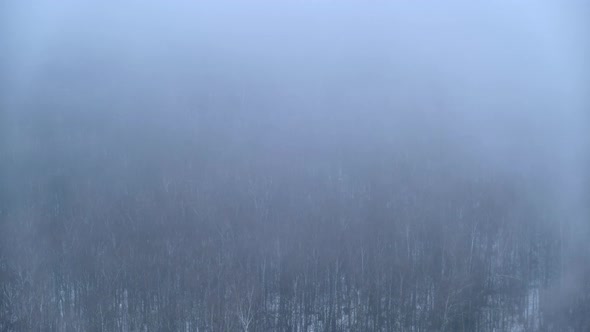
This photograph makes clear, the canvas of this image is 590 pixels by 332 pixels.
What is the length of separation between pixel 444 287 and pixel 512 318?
131 cm

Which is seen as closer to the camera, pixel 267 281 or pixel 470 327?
pixel 470 327

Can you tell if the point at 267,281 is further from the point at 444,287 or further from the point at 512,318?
the point at 512,318

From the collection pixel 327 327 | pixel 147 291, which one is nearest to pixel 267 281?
pixel 327 327

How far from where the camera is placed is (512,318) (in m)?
12.2

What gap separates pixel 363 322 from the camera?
12.3 meters

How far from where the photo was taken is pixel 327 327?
1232 cm

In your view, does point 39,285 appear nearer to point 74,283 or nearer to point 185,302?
point 74,283

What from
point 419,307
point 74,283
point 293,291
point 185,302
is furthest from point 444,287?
point 74,283

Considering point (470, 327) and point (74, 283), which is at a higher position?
point (74, 283)

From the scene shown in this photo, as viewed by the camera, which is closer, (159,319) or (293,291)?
(159,319)

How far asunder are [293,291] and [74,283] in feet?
13.2

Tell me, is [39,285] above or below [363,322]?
above

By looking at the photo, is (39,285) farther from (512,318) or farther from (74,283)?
(512,318)

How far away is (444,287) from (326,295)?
7.18 feet
